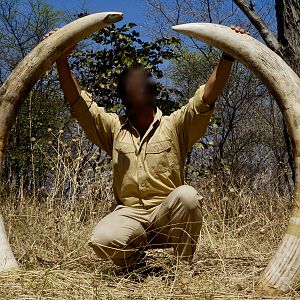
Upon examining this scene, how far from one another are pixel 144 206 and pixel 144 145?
40 centimetres

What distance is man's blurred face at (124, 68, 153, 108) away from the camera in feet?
12.4

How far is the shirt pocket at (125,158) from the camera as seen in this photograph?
12.0 feet

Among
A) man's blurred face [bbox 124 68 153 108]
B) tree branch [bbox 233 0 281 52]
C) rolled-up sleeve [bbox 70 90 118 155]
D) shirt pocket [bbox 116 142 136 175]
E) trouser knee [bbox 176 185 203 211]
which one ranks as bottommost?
trouser knee [bbox 176 185 203 211]

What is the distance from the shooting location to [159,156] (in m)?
3.65

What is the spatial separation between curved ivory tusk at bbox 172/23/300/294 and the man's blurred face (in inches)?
16.3

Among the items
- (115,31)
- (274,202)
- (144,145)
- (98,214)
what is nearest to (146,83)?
(144,145)

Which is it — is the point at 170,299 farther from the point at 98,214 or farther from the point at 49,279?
the point at 98,214

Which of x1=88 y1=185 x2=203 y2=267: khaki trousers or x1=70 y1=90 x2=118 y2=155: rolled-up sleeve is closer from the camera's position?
x1=88 y1=185 x2=203 y2=267: khaki trousers

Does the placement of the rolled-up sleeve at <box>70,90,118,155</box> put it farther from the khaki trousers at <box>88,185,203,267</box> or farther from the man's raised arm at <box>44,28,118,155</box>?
the khaki trousers at <box>88,185,203,267</box>

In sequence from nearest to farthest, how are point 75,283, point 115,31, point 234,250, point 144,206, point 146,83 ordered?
point 75,283, point 144,206, point 146,83, point 234,250, point 115,31

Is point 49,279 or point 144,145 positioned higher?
point 144,145

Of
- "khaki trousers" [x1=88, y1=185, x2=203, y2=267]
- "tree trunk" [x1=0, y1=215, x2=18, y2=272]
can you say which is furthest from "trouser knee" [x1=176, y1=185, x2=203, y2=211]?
"tree trunk" [x1=0, y1=215, x2=18, y2=272]

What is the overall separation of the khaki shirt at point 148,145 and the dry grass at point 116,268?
480 millimetres

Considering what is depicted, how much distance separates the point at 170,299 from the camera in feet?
9.34
